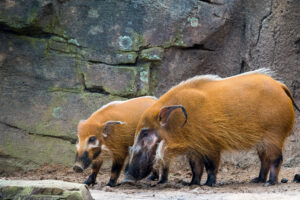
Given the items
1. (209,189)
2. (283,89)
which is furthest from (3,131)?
(283,89)

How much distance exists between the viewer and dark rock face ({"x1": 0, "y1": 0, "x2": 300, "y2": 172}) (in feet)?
25.0

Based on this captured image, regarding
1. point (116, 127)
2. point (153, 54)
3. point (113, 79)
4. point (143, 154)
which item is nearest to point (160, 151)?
point (143, 154)

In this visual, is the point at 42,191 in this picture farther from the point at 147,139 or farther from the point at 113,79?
the point at 113,79

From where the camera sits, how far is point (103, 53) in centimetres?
782

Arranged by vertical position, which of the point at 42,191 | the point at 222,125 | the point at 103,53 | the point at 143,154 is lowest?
the point at 143,154

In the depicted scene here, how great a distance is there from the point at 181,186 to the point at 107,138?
1.09 m

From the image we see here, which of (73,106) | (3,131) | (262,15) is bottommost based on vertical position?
(3,131)

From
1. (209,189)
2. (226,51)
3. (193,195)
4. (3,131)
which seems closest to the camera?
(193,195)

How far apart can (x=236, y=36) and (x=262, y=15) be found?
1.82ft

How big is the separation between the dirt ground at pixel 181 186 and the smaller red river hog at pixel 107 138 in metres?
0.30

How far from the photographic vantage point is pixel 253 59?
7961mm

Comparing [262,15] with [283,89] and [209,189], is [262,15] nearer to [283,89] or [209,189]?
[283,89]

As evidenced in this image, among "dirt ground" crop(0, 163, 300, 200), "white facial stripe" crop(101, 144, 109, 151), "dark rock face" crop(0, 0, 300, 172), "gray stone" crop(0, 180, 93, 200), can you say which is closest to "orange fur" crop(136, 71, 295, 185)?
"dirt ground" crop(0, 163, 300, 200)

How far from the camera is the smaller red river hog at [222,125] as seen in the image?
581cm
